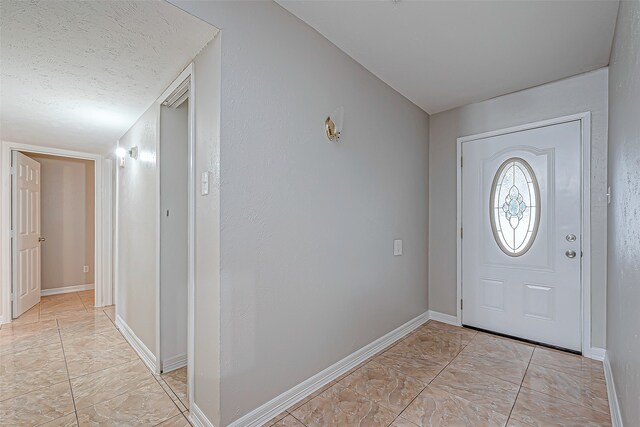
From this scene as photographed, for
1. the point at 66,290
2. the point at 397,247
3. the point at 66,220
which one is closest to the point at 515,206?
the point at 397,247

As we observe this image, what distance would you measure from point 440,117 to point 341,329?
2.57 metres

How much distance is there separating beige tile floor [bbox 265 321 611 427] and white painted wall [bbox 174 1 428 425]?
237mm

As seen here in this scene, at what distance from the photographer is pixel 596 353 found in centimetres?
245

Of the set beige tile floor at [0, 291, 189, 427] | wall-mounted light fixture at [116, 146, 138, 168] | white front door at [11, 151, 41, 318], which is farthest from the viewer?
white front door at [11, 151, 41, 318]

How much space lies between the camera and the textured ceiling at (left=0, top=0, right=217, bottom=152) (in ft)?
4.60

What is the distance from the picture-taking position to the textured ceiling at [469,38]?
5.93 feet

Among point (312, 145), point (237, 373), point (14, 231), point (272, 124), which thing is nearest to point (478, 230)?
point (312, 145)

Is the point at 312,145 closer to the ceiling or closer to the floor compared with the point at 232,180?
closer to the ceiling

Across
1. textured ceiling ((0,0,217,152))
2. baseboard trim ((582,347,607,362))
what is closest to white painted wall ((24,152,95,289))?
textured ceiling ((0,0,217,152))

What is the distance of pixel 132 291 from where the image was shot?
2.84 meters

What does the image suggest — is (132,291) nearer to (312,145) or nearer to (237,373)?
(237,373)

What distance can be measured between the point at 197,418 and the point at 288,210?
1.27 m

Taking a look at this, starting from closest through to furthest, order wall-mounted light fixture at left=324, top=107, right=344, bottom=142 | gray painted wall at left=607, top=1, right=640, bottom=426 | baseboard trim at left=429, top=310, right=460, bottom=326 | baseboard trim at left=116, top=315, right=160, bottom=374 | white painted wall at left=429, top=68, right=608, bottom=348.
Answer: gray painted wall at left=607, top=1, right=640, bottom=426
wall-mounted light fixture at left=324, top=107, right=344, bottom=142
baseboard trim at left=116, top=315, right=160, bottom=374
white painted wall at left=429, top=68, right=608, bottom=348
baseboard trim at left=429, top=310, right=460, bottom=326

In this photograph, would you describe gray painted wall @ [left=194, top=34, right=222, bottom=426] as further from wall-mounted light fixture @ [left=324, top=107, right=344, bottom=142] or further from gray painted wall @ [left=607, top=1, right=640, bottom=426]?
gray painted wall @ [left=607, top=1, right=640, bottom=426]
